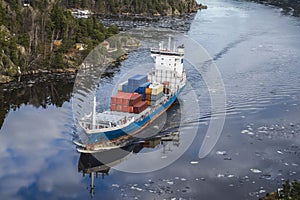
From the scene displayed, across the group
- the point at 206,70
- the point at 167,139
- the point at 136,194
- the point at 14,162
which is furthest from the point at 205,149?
the point at 206,70

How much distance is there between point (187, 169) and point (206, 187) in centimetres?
202

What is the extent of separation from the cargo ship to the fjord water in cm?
119

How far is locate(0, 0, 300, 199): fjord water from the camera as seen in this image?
69.5ft

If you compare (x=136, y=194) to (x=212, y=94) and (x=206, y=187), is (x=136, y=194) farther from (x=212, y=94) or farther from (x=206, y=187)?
(x=212, y=94)

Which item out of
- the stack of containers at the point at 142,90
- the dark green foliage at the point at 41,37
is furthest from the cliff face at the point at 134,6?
the stack of containers at the point at 142,90

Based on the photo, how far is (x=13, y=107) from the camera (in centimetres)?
3167

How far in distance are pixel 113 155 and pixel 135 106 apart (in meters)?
4.94

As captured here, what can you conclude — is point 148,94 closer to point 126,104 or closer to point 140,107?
point 140,107

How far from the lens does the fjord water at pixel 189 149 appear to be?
834 inches

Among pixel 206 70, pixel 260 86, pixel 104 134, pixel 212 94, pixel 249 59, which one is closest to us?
pixel 104 134

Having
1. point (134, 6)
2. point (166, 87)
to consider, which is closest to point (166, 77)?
point (166, 87)

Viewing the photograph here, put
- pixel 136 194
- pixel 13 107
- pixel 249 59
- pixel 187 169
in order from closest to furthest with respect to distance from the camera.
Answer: pixel 136 194 < pixel 187 169 < pixel 13 107 < pixel 249 59

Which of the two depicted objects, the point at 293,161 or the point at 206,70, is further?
the point at 206,70

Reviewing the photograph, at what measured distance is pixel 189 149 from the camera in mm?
25516
